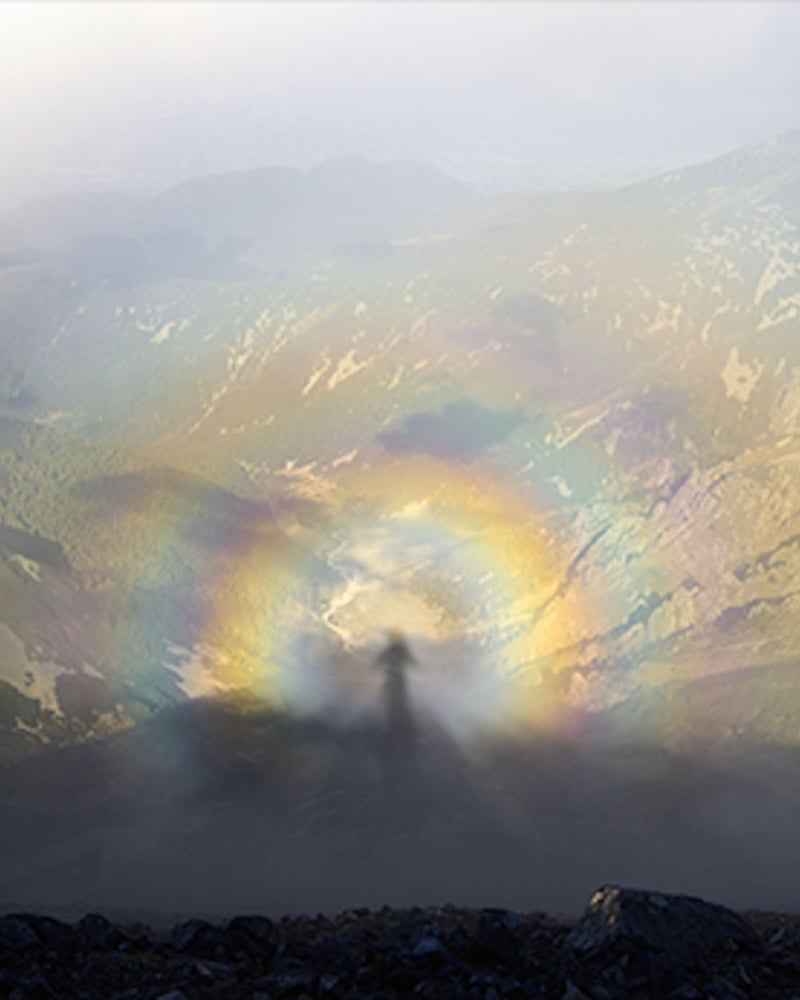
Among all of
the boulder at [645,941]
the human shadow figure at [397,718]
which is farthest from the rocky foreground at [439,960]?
the human shadow figure at [397,718]

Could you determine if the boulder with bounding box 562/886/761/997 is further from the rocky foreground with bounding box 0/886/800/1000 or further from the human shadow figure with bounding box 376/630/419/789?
the human shadow figure with bounding box 376/630/419/789

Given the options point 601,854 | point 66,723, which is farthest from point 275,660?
point 601,854

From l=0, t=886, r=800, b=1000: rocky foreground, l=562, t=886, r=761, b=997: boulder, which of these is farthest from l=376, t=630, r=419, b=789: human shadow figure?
l=562, t=886, r=761, b=997: boulder

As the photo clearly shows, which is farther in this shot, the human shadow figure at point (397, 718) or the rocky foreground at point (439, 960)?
the human shadow figure at point (397, 718)

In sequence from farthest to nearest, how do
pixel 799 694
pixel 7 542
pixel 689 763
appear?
pixel 7 542, pixel 799 694, pixel 689 763

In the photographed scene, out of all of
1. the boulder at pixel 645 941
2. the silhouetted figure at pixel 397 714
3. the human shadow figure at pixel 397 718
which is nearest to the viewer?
the boulder at pixel 645 941

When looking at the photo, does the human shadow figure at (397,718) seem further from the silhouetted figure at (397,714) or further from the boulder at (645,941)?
the boulder at (645,941)

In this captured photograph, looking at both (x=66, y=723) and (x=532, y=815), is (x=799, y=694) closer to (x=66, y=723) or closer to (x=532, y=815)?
(x=532, y=815)
